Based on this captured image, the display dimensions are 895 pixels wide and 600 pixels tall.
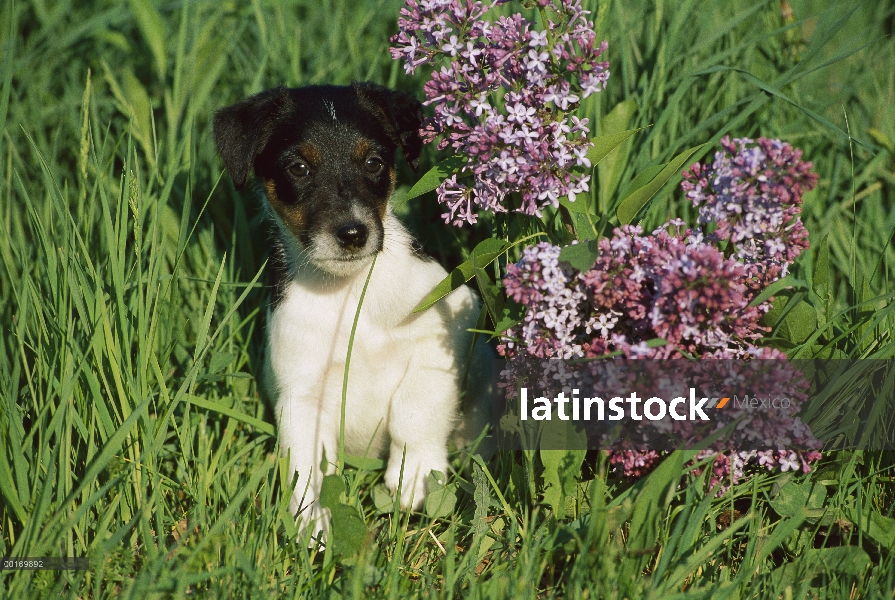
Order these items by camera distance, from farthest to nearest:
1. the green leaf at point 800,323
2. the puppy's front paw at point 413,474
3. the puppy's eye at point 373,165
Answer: the puppy's eye at point 373,165 < the puppy's front paw at point 413,474 < the green leaf at point 800,323

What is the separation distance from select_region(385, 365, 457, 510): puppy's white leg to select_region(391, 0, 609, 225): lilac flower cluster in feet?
3.04

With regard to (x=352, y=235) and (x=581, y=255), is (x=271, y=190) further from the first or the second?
(x=581, y=255)

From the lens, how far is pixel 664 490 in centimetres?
238

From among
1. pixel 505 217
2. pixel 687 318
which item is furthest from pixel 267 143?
pixel 687 318

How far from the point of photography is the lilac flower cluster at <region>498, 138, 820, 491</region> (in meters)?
2.34

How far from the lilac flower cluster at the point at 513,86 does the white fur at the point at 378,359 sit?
82 cm

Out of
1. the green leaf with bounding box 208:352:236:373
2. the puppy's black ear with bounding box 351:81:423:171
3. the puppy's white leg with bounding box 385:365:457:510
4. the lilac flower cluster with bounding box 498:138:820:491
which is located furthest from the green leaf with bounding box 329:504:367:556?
the puppy's black ear with bounding box 351:81:423:171

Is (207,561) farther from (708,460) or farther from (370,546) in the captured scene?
(708,460)

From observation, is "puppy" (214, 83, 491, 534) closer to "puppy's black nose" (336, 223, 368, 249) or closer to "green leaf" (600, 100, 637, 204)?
"puppy's black nose" (336, 223, 368, 249)

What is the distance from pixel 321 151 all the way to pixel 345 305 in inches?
23.8

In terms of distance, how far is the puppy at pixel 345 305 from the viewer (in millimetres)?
3369

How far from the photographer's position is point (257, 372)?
12.6ft

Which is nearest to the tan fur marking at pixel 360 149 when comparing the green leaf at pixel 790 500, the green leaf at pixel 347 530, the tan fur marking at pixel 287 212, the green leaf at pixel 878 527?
the tan fur marking at pixel 287 212

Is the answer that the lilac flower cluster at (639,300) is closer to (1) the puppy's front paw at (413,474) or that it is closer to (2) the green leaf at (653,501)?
(2) the green leaf at (653,501)
